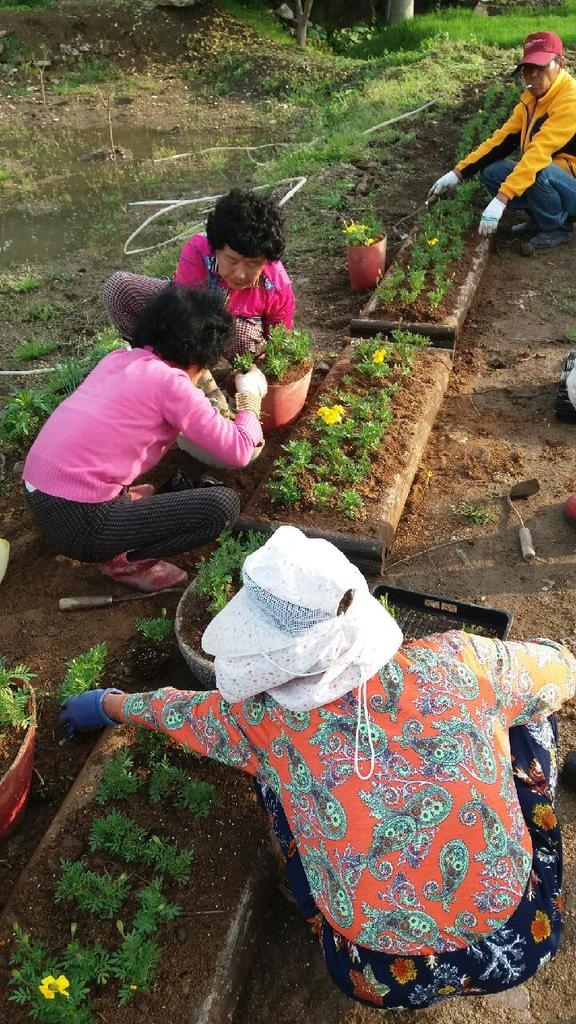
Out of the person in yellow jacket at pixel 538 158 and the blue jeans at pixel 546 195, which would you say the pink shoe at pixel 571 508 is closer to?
the person in yellow jacket at pixel 538 158

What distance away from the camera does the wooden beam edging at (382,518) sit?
3312mm

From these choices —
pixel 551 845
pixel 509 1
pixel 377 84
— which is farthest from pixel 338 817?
pixel 509 1

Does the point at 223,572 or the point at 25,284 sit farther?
the point at 25,284

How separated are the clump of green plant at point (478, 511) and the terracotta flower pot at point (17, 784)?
7.23 feet

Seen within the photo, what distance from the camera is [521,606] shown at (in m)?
3.28

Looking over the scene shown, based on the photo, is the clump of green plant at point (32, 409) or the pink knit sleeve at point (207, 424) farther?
the clump of green plant at point (32, 409)

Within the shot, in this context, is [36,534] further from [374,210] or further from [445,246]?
[374,210]

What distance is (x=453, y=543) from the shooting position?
363cm

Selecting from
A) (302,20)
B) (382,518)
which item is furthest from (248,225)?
(302,20)

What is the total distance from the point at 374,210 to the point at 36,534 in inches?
179

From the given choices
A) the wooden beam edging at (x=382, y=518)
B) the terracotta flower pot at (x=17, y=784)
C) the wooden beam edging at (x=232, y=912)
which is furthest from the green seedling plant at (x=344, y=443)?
the terracotta flower pot at (x=17, y=784)

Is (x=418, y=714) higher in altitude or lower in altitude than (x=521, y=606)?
higher

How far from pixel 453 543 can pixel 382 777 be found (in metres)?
2.07

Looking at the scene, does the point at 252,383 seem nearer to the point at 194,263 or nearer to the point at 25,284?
the point at 194,263
